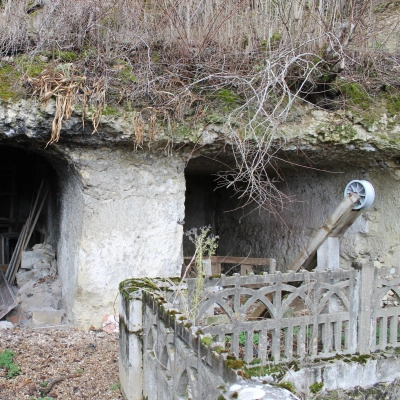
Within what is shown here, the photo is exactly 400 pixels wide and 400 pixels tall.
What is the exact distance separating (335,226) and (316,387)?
56.1 inches

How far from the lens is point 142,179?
4480mm

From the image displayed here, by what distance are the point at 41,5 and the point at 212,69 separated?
7.92 ft

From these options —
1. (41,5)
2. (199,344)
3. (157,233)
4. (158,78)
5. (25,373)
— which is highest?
(41,5)

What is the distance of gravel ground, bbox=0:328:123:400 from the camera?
326 centimetres

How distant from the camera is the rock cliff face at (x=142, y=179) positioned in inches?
166

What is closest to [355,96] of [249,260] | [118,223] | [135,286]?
[249,260]

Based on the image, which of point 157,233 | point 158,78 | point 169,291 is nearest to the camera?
point 169,291

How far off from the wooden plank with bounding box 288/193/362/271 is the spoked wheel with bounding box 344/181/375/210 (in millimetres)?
48

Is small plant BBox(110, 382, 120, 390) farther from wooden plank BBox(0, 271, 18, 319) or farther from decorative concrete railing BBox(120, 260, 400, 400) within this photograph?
wooden plank BBox(0, 271, 18, 319)

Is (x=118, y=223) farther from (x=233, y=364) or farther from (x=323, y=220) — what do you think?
(x=233, y=364)

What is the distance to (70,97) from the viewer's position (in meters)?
3.93

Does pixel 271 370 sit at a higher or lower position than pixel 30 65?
lower

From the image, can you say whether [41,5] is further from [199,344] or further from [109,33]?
[199,344]

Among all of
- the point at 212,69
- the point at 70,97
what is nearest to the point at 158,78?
the point at 212,69
